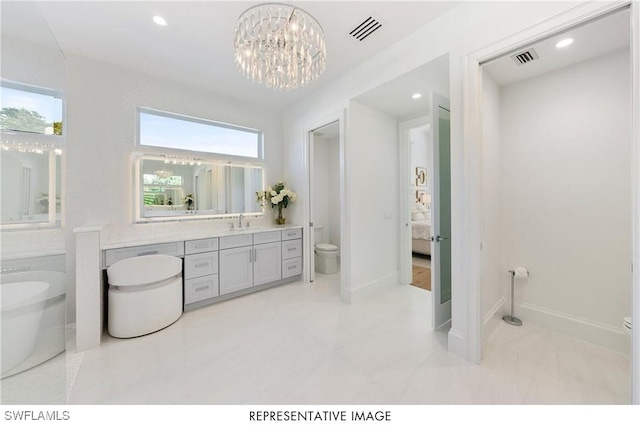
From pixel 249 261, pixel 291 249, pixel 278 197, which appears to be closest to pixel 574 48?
pixel 278 197

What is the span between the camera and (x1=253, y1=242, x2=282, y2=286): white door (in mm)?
3125

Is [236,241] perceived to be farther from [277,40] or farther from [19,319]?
[277,40]

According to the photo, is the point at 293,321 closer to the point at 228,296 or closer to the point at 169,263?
the point at 228,296

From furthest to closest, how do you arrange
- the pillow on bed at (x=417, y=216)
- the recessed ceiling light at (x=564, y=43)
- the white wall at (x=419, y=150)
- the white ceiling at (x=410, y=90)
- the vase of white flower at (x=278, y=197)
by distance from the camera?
the white wall at (x=419, y=150) → the pillow on bed at (x=417, y=216) → the vase of white flower at (x=278, y=197) → the white ceiling at (x=410, y=90) → the recessed ceiling light at (x=564, y=43)

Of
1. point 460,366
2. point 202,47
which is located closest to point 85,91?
point 202,47

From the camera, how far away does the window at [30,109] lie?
1420 mm

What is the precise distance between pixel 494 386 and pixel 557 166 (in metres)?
2.03

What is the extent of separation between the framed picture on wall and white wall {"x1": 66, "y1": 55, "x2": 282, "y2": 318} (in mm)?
5485

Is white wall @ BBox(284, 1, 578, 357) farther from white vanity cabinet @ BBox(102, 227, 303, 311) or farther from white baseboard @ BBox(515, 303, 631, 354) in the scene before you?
white vanity cabinet @ BBox(102, 227, 303, 311)

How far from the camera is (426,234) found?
478 centimetres

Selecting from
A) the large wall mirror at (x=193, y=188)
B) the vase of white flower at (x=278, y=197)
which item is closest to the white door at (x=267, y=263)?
the vase of white flower at (x=278, y=197)

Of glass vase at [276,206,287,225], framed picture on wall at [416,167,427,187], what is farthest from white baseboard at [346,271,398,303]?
framed picture on wall at [416,167,427,187]

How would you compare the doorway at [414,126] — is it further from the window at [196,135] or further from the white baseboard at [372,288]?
the window at [196,135]

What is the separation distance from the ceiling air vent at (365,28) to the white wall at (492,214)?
3.62 feet
